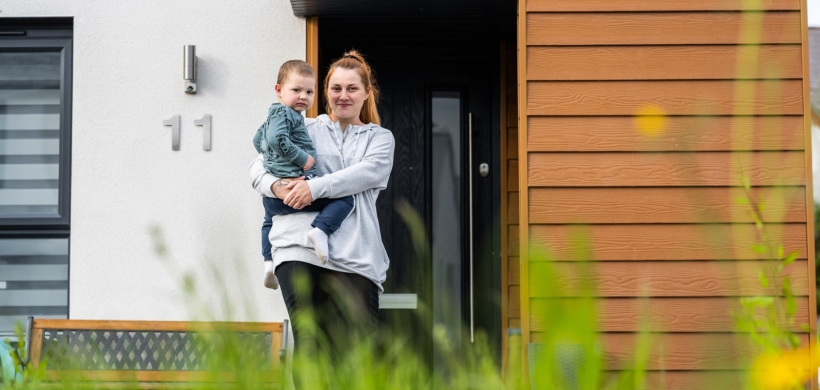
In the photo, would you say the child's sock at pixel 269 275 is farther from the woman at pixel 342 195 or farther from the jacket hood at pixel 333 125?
the jacket hood at pixel 333 125

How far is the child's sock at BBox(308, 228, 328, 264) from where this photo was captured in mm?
2316

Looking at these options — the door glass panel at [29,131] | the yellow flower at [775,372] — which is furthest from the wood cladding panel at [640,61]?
the yellow flower at [775,372]

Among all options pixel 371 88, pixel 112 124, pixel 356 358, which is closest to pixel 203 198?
pixel 112 124

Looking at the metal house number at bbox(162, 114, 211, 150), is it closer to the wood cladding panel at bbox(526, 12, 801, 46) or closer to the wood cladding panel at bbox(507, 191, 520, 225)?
the wood cladding panel at bbox(526, 12, 801, 46)

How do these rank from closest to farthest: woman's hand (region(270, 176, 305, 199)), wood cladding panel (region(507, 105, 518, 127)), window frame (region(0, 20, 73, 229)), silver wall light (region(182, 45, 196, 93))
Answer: woman's hand (region(270, 176, 305, 199)), silver wall light (region(182, 45, 196, 93)), window frame (region(0, 20, 73, 229)), wood cladding panel (region(507, 105, 518, 127))

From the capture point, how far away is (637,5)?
3.21 m

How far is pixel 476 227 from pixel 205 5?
1.83 metres

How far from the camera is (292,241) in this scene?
94.1 inches

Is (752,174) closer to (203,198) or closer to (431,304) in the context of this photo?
(431,304)

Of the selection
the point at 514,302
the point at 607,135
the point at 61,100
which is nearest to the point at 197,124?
the point at 61,100

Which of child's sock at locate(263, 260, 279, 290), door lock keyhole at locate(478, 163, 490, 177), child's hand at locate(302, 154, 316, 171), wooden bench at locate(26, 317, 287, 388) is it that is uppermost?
door lock keyhole at locate(478, 163, 490, 177)

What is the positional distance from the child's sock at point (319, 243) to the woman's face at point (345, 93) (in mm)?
471

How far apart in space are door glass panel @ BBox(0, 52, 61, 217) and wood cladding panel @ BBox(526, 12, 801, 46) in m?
2.25

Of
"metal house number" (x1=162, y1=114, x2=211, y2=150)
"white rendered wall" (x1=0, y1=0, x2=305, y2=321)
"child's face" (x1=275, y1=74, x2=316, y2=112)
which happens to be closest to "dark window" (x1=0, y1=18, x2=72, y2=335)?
"white rendered wall" (x1=0, y1=0, x2=305, y2=321)
